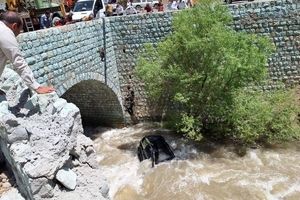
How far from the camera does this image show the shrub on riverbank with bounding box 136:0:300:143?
1185cm

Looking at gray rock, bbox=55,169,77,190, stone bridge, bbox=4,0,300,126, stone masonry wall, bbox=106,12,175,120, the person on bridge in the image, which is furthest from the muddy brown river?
the person on bridge

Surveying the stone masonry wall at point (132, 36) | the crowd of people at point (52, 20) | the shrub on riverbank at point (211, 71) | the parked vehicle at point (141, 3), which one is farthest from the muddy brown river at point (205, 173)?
the parked vehicle at point (141, 3)

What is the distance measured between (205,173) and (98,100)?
5.85 m

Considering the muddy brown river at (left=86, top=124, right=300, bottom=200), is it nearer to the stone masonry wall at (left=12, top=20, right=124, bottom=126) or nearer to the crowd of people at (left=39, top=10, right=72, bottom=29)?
the stone masonry wall at (left=12, top=20, right=124, bottom=126)

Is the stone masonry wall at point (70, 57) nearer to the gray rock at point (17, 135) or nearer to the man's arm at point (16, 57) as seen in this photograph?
the man's arm at point (16, 57)

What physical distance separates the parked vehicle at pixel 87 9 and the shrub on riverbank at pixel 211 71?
245 inches

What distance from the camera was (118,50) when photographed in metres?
14.6

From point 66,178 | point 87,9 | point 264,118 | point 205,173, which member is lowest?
point 205,173

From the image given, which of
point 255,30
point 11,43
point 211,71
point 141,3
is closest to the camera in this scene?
point 11,43

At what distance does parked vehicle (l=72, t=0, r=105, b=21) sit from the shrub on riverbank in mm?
6211

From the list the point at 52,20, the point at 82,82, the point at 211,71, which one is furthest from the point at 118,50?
the point at 52,20

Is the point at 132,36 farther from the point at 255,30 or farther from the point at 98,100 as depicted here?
the point at 255,30

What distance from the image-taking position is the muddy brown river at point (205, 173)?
10484mm

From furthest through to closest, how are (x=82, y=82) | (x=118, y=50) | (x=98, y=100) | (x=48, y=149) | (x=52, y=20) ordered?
(x=52, y=20), (x=98, y=100), (x=118, y=50), (x=82, y=82), (x=48, y=149)
